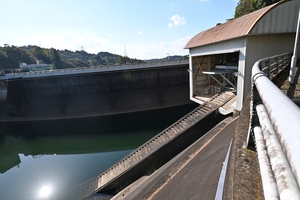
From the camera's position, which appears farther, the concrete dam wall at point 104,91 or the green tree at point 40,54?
the green tree at point 40,54

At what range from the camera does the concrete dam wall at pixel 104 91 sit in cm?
1916

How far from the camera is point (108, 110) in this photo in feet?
61.8

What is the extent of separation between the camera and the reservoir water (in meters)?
8.68

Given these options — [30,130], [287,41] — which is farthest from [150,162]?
[30,130]

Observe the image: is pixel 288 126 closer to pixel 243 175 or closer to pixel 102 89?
pixel 243 175

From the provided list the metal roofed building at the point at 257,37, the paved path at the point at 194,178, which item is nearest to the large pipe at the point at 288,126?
the paved path at the point at 194,178

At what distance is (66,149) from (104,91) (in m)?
8.62

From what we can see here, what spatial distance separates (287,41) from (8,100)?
25.6 m

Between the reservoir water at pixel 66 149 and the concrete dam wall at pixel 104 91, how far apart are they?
1.82 metres

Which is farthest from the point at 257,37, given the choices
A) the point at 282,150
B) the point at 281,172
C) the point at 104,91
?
A: the point at 104,91

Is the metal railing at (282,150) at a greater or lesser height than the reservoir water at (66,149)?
greater

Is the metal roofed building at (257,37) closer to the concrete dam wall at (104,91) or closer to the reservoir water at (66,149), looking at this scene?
the reservoir water at (66,149)

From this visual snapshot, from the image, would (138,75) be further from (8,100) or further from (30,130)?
(8,100)

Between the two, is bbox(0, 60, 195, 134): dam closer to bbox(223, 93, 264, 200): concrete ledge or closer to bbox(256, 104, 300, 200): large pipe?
bbox(223, 93, 264, 200): concrete ledge
